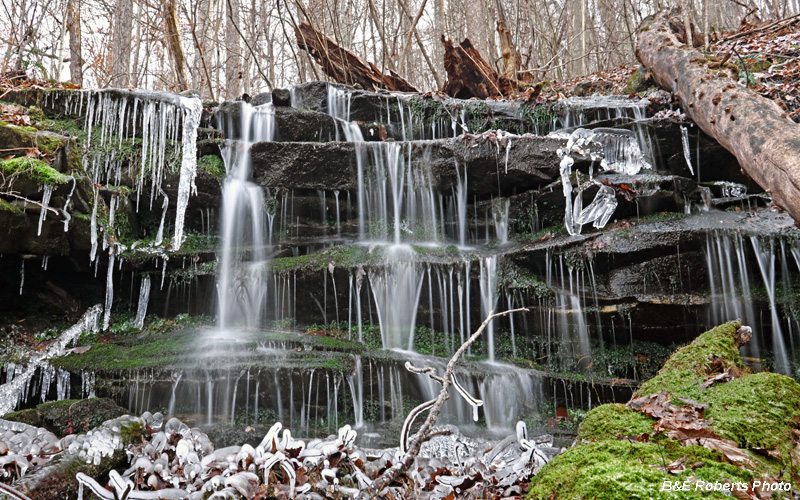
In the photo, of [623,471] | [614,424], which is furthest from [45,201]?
[623,471]

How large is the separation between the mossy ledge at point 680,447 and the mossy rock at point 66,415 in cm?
407

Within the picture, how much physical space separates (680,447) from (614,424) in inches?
19.5

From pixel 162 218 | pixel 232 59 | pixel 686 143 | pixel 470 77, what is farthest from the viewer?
pixel 232 59

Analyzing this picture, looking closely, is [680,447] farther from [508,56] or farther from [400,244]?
[508,56]

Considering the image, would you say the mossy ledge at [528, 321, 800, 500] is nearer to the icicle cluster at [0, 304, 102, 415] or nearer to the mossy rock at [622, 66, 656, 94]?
the icicle cluster at [0, 304, 102, 415]

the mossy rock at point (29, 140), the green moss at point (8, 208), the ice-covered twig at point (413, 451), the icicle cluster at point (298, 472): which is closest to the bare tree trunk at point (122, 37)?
the mossy rock at point (29, 140)

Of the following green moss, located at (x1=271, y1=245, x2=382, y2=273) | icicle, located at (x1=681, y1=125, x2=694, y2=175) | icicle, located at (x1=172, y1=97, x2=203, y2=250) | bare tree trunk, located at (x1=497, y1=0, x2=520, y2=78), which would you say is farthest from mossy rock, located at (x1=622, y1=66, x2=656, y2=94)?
icicle, located at (x1=172, y1=97, x2=203, y2=250)

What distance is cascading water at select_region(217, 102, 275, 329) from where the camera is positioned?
24.0ft

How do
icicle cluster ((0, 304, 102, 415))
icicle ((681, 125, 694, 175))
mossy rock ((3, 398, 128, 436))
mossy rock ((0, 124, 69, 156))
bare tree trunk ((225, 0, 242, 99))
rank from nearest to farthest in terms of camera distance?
mossy rock ((3, 398, 128, 436)) → icicle cluster ((0, 304, 102, 415)) → mossy rock ((0, 124, 69, 156)) → icicle ((681, 125, 694, 175)) → bare tree trunk ((225, 0, 242, 99))

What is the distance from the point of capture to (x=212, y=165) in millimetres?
8156

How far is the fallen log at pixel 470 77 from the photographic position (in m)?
10.9

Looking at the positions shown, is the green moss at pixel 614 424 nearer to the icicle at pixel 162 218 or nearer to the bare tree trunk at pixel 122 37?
the icicle at pixel 162 218

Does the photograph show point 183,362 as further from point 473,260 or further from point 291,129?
point 291,129

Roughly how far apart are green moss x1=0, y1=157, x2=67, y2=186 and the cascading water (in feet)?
8.20
